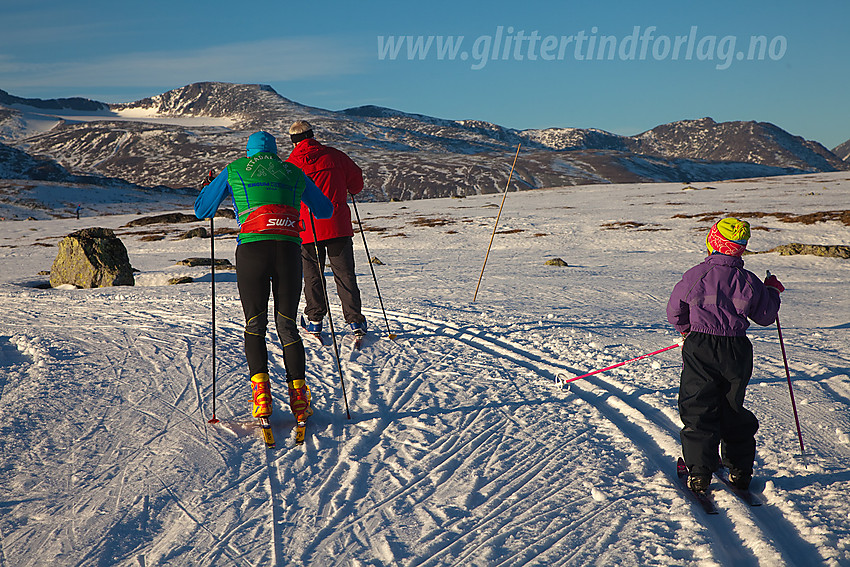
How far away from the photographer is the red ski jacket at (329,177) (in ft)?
24.5

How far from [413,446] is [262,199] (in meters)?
2.48

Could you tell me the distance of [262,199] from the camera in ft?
16.7

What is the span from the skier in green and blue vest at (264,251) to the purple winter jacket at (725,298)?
310 centimetres

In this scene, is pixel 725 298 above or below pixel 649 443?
above

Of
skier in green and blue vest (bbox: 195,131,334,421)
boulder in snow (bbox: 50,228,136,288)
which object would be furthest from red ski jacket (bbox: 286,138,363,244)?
boulder in snow (bbox: 50,228,136,288)

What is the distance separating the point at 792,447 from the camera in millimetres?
4746

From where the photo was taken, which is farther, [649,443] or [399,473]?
[649,443]

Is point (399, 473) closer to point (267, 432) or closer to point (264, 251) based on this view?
point (267, 432)

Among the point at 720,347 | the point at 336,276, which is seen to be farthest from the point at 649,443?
the point at 336,276

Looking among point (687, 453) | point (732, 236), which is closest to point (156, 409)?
point (687, 453)

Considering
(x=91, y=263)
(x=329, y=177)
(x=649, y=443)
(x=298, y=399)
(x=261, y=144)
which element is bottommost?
(x=91, y=263)

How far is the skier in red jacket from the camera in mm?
7465

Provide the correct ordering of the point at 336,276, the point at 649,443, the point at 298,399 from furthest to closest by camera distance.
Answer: the point at 336,276 → the point at 298,399 → the point at 649,443

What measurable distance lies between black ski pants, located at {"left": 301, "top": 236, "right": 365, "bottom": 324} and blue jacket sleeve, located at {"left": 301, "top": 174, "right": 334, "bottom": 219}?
6.67ft
